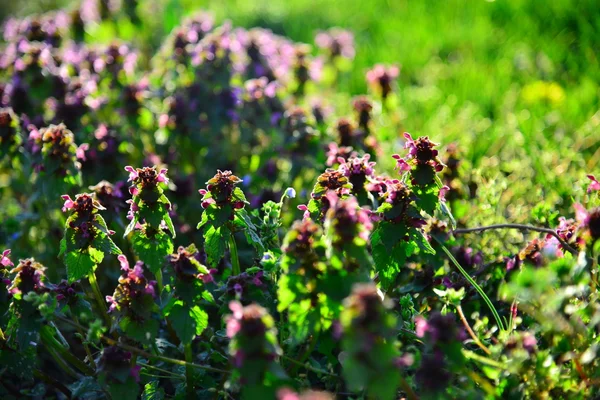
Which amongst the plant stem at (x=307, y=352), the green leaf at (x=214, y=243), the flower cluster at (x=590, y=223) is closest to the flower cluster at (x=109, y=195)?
the green leaf at (x=214, y=243)

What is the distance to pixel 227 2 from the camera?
695cm

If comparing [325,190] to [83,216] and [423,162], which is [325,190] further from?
[83,216]

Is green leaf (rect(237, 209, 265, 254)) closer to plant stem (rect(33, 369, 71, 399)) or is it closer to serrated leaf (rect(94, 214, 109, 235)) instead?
serrated leaf (rect(94, 214, 109, 235))

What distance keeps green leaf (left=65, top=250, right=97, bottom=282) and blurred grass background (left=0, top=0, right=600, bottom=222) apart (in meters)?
1.49

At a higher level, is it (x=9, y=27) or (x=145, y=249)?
(x=9, y=27)

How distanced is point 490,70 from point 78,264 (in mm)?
3460

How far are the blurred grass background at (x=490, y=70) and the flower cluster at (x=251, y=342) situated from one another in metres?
1.40

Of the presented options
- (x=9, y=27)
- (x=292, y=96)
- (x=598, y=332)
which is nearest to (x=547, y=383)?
(x=598, y=332)

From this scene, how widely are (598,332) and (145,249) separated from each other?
4.48ft

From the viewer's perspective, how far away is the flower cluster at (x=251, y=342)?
4.73 ft

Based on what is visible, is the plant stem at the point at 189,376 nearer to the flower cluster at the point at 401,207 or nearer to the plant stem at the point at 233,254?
the plant stem at the point at 233,254

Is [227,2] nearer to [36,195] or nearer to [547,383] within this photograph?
[36,195]

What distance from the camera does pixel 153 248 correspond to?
1.96 m

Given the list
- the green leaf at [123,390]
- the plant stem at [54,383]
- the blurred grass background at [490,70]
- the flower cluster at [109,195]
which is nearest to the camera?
the green leaf at [123,390]
